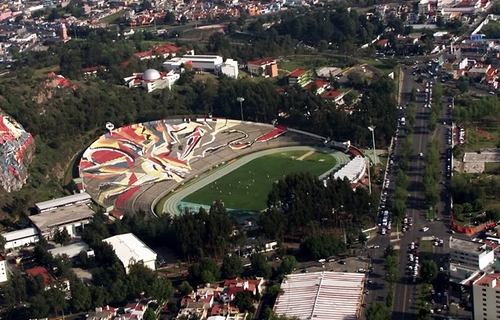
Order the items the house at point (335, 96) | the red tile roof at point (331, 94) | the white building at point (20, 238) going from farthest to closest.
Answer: the red tile roof at point (331, 94) < the house at point (335, 96) < the white building at point (20, 238)

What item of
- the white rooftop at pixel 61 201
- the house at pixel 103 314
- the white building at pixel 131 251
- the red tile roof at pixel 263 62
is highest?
the white building at pixel 131 251

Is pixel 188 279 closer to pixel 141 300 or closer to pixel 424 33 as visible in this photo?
pixel 141 300

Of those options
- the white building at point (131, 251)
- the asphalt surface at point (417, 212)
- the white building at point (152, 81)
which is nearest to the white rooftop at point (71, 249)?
the white building at point (131, 251)

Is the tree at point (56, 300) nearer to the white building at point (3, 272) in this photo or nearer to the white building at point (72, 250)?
the white building at point (72, 250)

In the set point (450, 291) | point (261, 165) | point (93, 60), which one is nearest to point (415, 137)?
point (261, 165)

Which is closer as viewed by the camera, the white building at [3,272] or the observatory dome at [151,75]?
the white building at [3,272]

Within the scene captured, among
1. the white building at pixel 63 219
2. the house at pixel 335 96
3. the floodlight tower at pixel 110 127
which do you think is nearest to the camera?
the white building at pixel 63 219

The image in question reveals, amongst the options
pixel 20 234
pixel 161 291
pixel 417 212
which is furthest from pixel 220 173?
pixel 161 291
